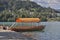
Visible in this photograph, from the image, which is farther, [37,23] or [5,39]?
[37,23]

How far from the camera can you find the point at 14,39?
35500mm

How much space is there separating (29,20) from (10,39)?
48.0 m

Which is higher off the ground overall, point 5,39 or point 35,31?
point 5,39

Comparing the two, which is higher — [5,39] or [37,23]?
[5,39]

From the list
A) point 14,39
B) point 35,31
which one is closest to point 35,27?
point 35,31

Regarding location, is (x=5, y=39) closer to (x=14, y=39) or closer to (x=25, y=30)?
(x=14, y=39)

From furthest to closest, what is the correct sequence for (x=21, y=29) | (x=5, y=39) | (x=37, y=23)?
1. (x=37, y=23)
2. (x=21, y=29)
3. (x=5, y=39)

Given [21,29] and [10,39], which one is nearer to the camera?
[10,39]

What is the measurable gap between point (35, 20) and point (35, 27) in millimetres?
3897

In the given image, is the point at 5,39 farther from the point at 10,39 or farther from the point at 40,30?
the point at 40,30

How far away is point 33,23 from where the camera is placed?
8669 centimetres

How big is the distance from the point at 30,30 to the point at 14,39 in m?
44.3

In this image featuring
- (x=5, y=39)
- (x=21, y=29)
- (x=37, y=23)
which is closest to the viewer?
(x=5, y=39)

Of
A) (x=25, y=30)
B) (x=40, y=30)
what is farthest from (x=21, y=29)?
(x=40, y=30)
